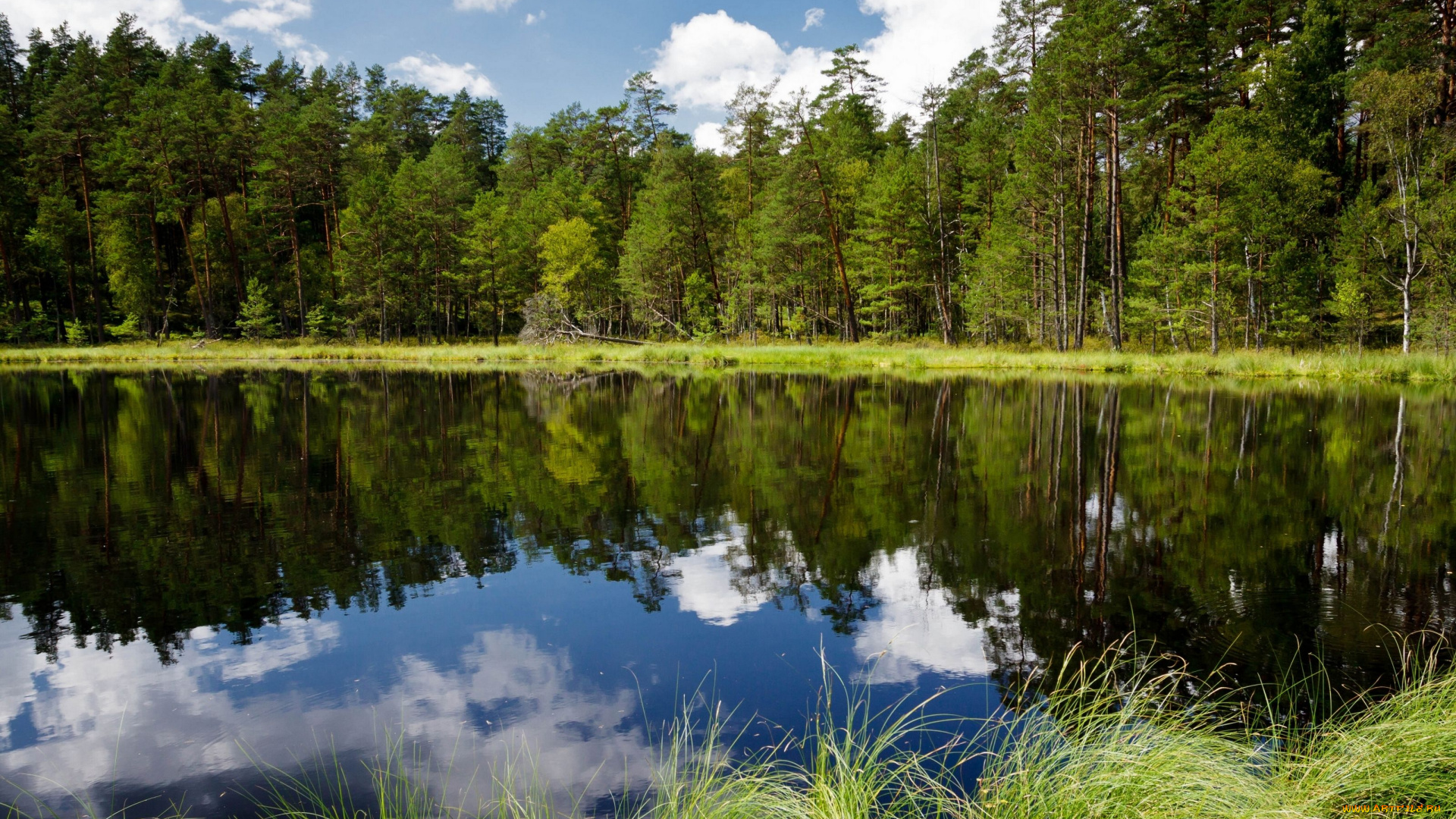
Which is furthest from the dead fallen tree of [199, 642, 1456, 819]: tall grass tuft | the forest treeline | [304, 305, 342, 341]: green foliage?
[199, 642, 1456, 819]: tall grass tuft

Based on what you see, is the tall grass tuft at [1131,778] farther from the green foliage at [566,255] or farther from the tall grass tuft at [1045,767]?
the green foliage at [566,255]

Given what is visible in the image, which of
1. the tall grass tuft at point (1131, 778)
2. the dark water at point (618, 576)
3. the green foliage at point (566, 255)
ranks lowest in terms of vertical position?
the dark water at point (618, 576)

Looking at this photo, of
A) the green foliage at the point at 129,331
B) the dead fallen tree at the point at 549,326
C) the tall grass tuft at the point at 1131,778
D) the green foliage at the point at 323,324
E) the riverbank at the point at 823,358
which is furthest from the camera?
the green foliage at the point at 323,324

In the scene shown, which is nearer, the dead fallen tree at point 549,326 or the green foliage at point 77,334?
the dead fallen tree at point 549,326

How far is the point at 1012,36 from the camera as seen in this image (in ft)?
150

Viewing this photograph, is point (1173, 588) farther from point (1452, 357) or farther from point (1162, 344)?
point (1162, 344)

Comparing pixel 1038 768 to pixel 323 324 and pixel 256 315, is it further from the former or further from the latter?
pixel 323 324

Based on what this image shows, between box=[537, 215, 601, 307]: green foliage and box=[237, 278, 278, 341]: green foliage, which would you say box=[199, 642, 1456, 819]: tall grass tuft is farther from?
box=[237, 278, 278, 341]: green foliage

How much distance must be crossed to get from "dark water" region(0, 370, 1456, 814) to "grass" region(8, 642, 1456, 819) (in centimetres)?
23

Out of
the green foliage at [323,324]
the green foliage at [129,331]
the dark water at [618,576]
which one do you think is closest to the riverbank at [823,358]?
the green foliage at [323,324]

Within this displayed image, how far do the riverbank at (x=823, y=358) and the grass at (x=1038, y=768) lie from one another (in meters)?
26.7

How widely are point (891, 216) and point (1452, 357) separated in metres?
24.6

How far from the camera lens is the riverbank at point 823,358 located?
25672 mm

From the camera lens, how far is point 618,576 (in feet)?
22.6
